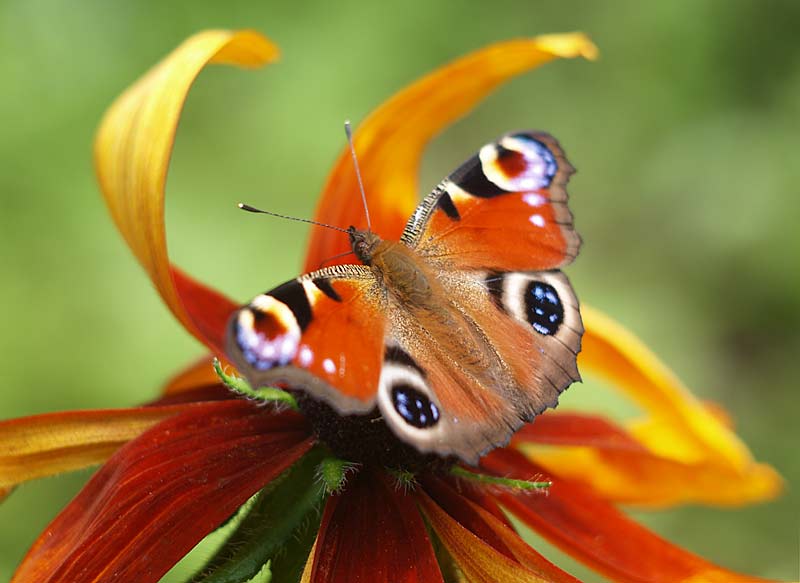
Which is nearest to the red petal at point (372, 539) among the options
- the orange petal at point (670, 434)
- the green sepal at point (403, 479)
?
the green sepal at point (403, 479)

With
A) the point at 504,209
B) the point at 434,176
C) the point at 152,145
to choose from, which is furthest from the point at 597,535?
the point at 434,176

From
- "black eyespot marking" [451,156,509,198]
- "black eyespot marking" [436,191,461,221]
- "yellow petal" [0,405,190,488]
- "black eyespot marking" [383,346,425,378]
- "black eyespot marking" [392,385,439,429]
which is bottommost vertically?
"yellow petal" [0,405,190,488]

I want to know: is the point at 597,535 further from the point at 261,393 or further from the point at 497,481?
the point at 261,393

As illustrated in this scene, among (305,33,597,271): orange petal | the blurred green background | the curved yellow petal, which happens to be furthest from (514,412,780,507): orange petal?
the blurred green background

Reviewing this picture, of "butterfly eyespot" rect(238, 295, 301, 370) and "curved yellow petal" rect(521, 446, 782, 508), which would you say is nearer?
"butterfly eyespot" rect(238, 295, 301, 370)

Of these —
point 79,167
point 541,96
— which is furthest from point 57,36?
point 541,96

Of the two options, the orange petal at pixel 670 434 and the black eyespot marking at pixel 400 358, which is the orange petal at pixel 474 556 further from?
the orange petal at pixel 670 434

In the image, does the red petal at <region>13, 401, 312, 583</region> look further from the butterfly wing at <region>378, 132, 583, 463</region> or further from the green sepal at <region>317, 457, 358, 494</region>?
the butterfly wing at <region>378, 132, 583, 463</region>
